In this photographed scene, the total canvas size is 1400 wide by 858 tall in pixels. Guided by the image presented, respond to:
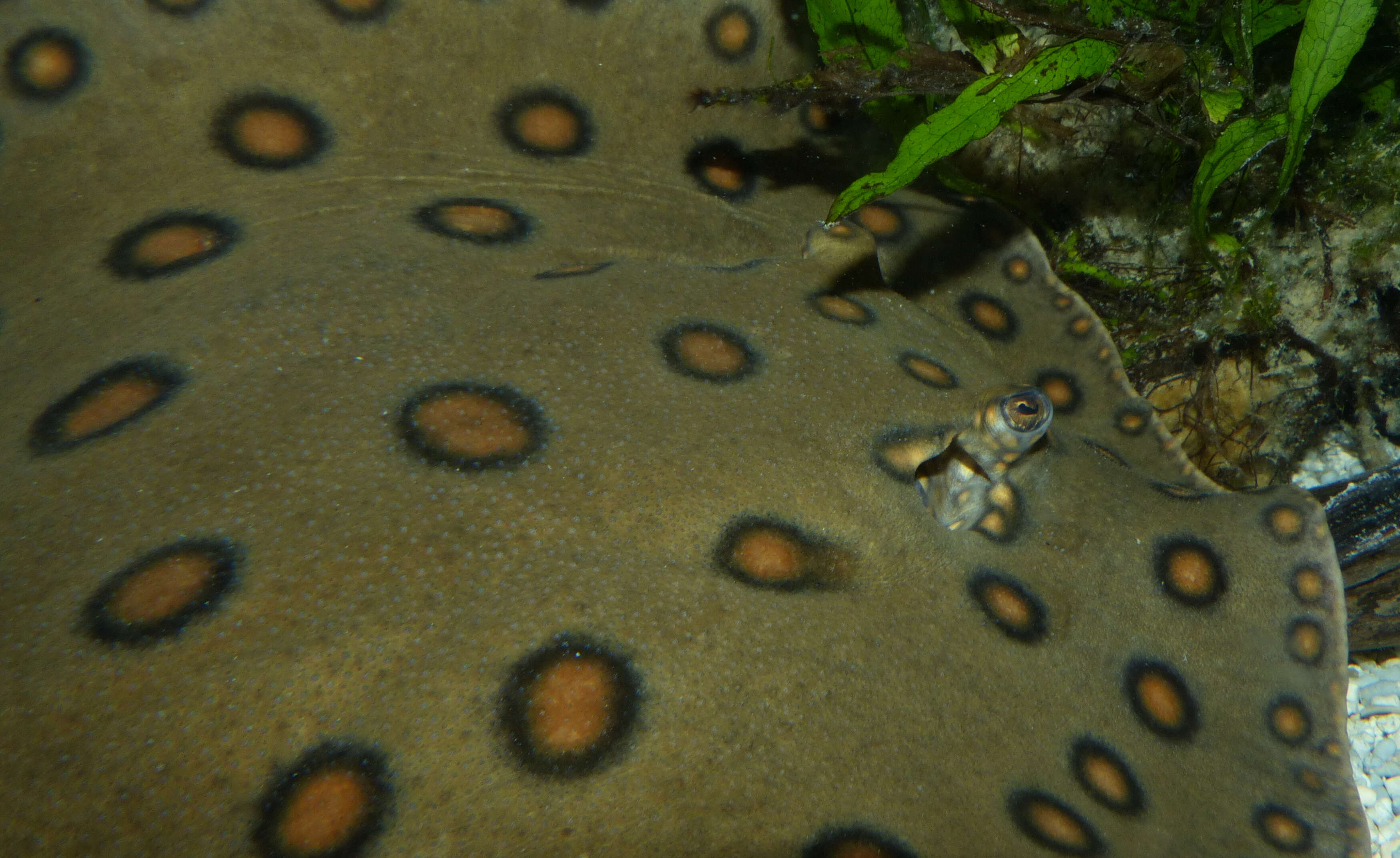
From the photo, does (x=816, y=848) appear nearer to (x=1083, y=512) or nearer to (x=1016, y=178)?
(x=1083, y=512)

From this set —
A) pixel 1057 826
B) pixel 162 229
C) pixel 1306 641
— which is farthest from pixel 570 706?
pixel 1306 641

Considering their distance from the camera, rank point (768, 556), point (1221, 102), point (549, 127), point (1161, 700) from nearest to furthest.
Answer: point (768, 556) < point (1161, 700) < point (1221, 102) < point (549, 127)

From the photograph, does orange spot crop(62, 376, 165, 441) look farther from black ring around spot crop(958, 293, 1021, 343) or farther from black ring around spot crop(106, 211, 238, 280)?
black ring around spot crop(958, 293, 1021, 343)

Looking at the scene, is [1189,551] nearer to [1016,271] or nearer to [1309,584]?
[1309,584]

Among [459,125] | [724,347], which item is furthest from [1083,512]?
[459,125]

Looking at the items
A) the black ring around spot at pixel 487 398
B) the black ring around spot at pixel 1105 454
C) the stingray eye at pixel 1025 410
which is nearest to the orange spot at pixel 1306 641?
the black ring around spot at pixel 1105 454

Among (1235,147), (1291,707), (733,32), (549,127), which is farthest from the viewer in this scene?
(733,32)
